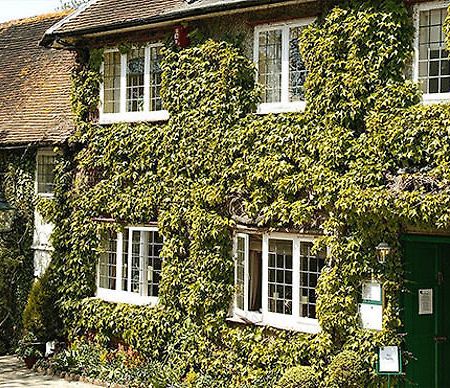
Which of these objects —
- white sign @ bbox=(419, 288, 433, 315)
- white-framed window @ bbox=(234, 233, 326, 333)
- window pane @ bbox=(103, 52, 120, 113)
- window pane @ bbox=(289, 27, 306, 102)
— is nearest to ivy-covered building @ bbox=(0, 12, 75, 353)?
window pane @ bbox=(103, 52, 120, 113)

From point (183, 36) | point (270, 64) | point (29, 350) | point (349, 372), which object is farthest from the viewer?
point (29, 350)

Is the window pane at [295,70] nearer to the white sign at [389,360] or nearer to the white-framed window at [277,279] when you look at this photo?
the white-framed window at [277,279]

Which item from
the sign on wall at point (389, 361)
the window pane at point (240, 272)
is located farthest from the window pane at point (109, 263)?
the sign on wall at point (389, 361)

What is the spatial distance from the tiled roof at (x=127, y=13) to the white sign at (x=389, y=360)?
20.8 feet

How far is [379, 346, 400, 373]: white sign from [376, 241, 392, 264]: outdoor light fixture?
4.45 feet

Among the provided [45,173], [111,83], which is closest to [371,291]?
[111,83]

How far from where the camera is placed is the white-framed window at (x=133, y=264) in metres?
16.6

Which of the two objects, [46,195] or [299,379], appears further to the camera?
[46,195]

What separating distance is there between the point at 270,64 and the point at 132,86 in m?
3.71

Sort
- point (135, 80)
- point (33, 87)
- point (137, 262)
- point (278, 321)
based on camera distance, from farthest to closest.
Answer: point (33, 87), point (135, 80), point (137, 262), point (278, 321)

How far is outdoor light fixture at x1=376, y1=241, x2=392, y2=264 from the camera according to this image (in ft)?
41.2

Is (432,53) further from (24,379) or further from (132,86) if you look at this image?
(24,379)

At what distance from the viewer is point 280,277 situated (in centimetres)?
1427

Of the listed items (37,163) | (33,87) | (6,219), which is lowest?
(6,219)
